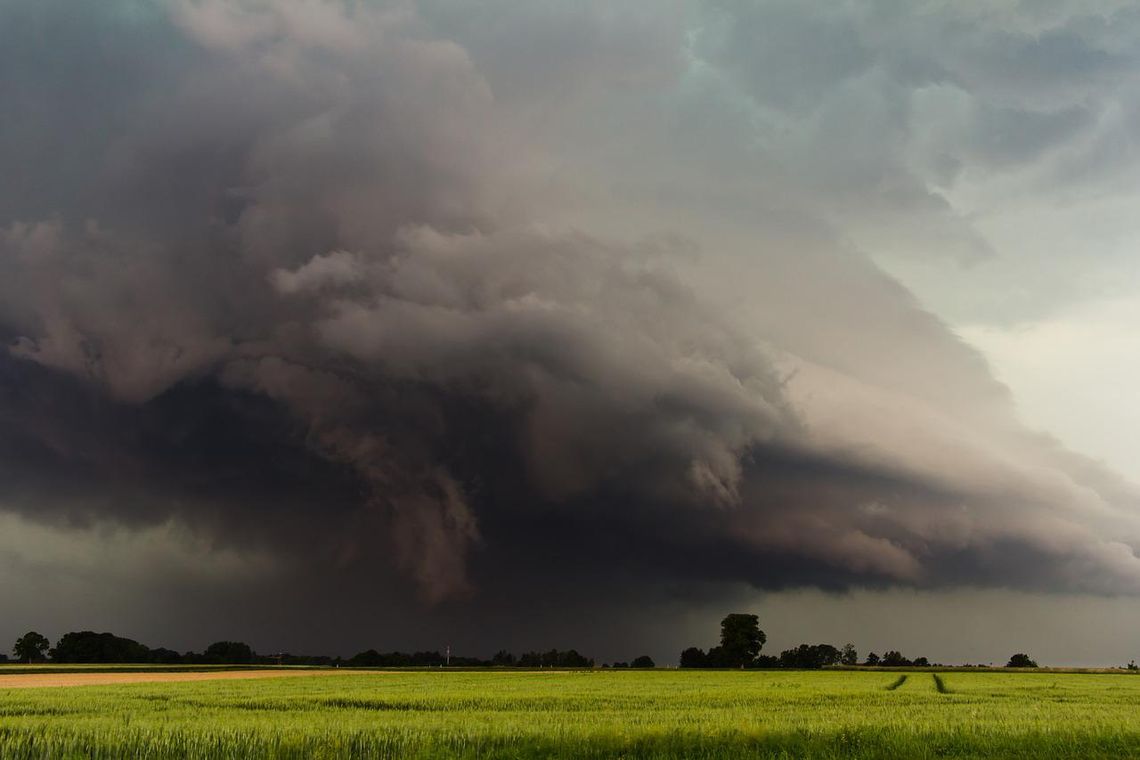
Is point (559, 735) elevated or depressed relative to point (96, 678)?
elevated

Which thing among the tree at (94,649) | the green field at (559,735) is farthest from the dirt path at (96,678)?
the tree at (94,649)

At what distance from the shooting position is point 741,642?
636 feet

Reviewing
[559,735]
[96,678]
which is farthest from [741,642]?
[559,735]

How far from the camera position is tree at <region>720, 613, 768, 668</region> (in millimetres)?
193875

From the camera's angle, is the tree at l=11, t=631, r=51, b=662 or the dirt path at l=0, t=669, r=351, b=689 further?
the tree at l=11, t=631, r=51, b=662

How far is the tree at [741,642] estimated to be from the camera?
636 feet

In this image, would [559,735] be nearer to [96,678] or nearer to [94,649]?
[96,678]

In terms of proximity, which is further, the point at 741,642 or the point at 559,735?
the point at 741,642

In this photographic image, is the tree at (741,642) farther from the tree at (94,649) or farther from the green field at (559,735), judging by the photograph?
the green field at (559,735)

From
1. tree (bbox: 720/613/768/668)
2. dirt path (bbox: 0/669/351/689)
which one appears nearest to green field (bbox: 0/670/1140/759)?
dirt path (bbox: 0/669/351/689)

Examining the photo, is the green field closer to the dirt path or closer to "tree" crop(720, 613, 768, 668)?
the dirt path

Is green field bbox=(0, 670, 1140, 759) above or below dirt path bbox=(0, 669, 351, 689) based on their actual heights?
above

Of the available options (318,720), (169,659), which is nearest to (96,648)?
(169,659)

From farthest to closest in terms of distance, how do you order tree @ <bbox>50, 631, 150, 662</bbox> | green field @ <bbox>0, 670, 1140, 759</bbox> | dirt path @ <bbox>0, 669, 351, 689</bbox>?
tree @ <bbox>50, 631, 150, 662</bbox> < dirt path @ <bbox>0, 669, 351, 689</bbox> < green field @ <bbox>0, 670, 1140, 759</bbox>
